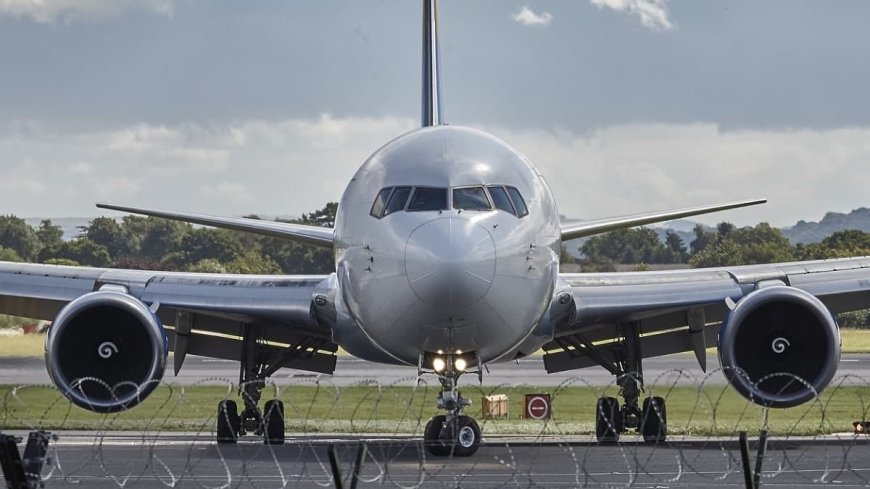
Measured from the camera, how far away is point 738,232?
234 feet

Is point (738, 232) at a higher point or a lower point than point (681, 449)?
higher

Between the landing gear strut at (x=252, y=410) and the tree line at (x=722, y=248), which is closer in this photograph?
the landing gear strut at (x=252, y=410)

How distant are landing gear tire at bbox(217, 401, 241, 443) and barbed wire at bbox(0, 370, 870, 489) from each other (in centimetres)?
25

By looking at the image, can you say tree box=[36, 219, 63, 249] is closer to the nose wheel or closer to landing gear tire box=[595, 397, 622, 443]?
landing gear tire box=[595, 397, 622, 443]

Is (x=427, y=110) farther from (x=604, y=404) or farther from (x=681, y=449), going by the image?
(x=681, y=449)

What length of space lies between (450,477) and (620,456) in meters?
3.43

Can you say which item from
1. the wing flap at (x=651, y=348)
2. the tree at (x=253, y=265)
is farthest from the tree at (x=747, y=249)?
the wing flap at (x=651, y=348)

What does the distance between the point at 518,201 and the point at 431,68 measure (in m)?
7.19

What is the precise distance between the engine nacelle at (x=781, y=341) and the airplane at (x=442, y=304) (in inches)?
0.8

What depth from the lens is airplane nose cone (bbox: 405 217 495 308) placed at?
49.8 ft

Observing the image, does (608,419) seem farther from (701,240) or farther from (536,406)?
(701,240)

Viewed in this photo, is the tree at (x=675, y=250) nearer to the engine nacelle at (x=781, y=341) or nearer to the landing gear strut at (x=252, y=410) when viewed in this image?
the landing gear strut at (x=252, y=410)

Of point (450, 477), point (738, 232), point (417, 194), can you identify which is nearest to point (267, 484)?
point (450, 477)

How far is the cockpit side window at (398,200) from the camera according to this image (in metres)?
16.4
